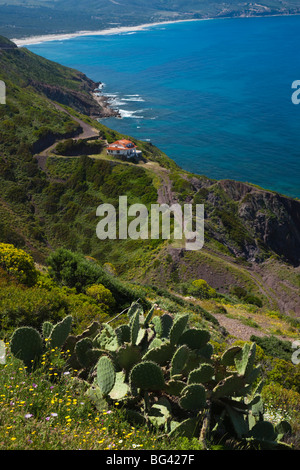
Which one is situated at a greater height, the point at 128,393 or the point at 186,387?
the point at 186,387

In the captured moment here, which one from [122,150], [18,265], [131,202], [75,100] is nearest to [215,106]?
[75,100]

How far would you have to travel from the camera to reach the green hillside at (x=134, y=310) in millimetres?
5703

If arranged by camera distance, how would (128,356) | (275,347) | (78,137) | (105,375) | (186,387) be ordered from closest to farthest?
(186,387) < (105,375) < (128,356) < (275,347) < (78,137)

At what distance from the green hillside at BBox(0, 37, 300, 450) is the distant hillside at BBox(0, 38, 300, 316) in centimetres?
20

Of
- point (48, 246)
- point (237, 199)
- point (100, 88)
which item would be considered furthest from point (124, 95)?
point (48, 246)

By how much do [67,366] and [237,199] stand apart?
50.5 m

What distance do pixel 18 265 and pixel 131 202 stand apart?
3417 cm

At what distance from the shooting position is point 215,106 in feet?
370

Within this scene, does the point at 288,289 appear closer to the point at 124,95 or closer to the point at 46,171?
the point at 46,171

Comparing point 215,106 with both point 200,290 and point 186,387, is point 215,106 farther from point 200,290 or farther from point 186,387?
point 186,387

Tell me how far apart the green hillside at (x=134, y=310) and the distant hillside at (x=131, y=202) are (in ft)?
0.64

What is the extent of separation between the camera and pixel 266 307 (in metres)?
34.6

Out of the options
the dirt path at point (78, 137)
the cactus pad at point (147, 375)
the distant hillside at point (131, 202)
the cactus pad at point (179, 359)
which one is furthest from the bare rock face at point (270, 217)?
the cactus pad at point (147, 375)
